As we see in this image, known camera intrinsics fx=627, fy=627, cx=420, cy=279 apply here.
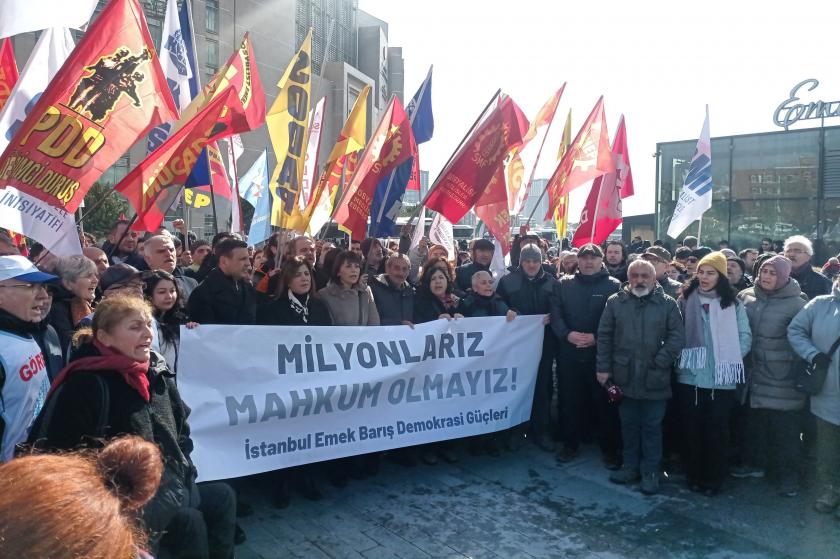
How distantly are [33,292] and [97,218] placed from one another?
29645 millimetres

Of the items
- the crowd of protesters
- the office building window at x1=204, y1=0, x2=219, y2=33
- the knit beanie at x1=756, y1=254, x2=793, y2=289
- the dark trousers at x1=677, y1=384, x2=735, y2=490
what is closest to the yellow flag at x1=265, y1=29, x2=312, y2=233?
the crowd of protesters

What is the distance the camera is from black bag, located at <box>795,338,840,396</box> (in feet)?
15.5

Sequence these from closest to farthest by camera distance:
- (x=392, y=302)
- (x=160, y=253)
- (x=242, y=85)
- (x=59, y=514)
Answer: (x=59, y=514) → (x=160, y=253) → (x=392, y=302) → (x=242, y=85)

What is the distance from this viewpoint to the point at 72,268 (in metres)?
4.00

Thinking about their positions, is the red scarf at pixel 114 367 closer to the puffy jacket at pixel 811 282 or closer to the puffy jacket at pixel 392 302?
the puffy jacket at pixel 392 302

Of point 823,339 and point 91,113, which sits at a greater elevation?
point 91,113

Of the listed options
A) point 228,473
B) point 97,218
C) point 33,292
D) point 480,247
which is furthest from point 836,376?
point 97,218

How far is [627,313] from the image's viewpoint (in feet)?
17.1

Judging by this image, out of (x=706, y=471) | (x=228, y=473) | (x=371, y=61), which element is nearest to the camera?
(x=228, y=473)

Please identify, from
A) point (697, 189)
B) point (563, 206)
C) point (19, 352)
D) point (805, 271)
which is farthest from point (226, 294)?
point (697, 189)

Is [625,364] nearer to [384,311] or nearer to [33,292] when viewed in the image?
[384,311]

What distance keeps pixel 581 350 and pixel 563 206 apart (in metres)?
4.39

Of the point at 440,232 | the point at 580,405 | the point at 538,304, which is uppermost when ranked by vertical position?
the point at 440,232

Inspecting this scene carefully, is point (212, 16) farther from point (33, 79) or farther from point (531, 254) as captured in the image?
point (531, 254)
